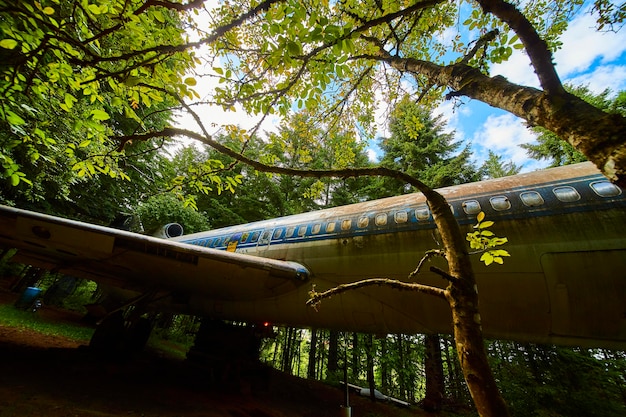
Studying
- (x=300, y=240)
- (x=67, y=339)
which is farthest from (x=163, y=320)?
(x=300, y=240)

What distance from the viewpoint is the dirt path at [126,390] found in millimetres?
3678

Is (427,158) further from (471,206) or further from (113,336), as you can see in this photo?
(113,336)

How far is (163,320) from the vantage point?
17953 mm

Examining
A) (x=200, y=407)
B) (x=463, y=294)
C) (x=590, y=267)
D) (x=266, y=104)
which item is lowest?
(x=200, y=407)

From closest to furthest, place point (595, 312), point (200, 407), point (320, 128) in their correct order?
point (595, 312), point (200, 407), point (320, 128)

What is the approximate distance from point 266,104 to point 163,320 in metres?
20.0

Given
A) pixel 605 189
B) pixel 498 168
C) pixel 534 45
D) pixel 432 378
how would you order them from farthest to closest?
pixel 498 168 < pixel 432 378 < pixel 605 189 < pixel 534 45

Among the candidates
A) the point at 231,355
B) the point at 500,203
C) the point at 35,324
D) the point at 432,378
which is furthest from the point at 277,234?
the point at 35,324

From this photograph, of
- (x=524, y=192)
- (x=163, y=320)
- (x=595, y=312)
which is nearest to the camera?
(x=595, y=312)

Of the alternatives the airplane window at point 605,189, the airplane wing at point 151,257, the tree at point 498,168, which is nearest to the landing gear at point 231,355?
the airplane wing at point 151,257

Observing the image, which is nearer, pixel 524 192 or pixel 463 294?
pixel 463 294

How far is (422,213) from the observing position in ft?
13.3

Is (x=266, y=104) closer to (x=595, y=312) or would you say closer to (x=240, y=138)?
(x=240, y=138)

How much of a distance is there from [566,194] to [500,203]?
2.19 feet
